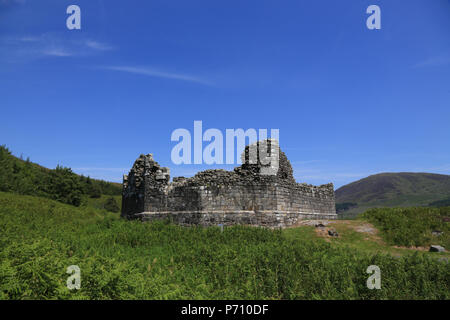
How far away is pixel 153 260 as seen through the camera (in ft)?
38.4

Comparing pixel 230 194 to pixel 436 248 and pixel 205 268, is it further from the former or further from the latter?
pixel 436 248

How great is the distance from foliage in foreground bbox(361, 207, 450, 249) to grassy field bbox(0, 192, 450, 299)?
3.66 feet

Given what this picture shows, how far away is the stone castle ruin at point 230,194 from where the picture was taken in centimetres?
1875

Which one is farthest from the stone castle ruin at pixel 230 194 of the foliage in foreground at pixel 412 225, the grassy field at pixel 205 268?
the foliage in foreground at pixel 412 225

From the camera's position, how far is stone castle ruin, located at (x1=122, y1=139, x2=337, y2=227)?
1875cm

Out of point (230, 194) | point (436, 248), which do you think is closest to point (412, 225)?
point (436, 248)

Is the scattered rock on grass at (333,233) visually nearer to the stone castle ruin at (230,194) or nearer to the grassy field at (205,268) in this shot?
the grassy field at (205,268)

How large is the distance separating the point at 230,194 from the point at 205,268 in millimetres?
8952

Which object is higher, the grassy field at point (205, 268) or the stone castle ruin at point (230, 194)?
the stone castle ruin at point (230, 194)

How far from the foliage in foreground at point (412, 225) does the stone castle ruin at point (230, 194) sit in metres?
5.26

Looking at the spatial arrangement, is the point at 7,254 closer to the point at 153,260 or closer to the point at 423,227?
the point at 153,260

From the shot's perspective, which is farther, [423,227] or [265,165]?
[265,165]
